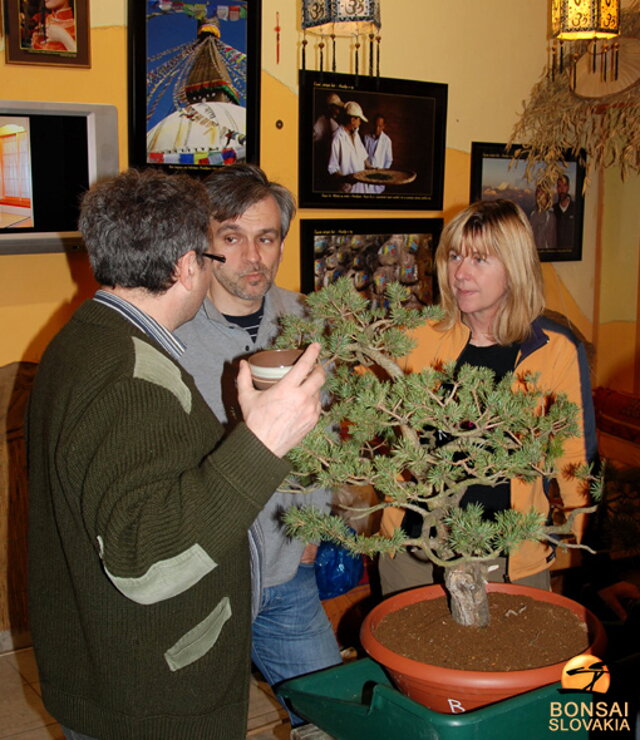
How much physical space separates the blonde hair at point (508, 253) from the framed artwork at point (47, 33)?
1.74 m

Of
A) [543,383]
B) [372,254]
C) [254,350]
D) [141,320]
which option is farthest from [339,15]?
[141,320]

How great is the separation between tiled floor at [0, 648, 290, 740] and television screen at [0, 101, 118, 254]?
161cm

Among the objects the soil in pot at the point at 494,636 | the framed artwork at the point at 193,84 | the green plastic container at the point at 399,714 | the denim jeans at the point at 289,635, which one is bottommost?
the denim jeans at the point at 289,635

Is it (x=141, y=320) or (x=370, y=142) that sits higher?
(x=370, y=142)

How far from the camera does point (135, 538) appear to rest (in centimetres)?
122

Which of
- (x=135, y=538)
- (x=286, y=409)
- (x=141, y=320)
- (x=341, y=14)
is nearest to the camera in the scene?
(x=135, y=538)

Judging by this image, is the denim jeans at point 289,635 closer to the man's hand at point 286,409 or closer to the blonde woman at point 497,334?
the blonde woman at point 497,334

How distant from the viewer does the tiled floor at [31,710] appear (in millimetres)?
2949

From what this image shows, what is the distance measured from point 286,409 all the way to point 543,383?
2.82ft

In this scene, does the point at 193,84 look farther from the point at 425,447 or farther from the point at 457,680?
the point at 457,680

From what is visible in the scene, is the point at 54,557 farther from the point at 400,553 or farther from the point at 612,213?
the point at 612,213

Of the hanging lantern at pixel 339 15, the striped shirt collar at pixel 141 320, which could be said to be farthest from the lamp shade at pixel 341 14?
the striped shirt collar at pixel 141 320

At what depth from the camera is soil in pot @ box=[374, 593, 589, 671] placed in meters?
1.48

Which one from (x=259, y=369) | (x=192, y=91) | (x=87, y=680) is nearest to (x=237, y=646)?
(x=87, y=680)
